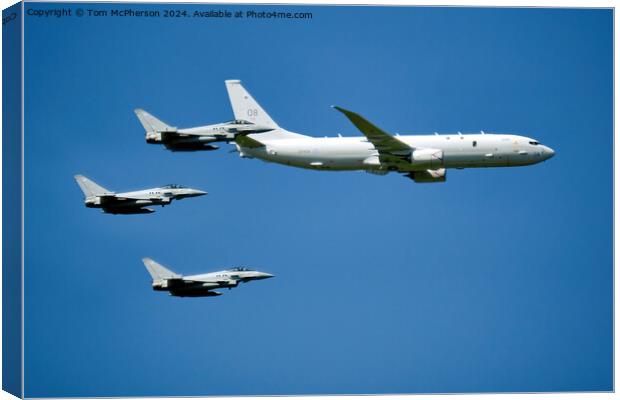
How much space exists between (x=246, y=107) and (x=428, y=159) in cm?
870

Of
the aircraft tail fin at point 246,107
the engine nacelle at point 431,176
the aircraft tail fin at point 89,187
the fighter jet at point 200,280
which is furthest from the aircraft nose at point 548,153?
the aircraft tail fin at point 89,187

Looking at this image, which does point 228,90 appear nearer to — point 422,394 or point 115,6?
point 115,6

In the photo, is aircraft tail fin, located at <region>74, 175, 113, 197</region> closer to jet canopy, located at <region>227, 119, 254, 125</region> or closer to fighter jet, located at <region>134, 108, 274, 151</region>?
fighter jet, located at <region>134, 108, 274, 151</region>

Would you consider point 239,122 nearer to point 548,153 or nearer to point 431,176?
point 431,176

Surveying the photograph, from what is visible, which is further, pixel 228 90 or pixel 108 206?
pixel 228 90

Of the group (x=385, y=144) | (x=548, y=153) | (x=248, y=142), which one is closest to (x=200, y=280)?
(x=248, y=142)

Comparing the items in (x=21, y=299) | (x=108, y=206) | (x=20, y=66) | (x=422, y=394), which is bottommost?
(x=422, y=394)

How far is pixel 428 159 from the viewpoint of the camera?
54.9 meters

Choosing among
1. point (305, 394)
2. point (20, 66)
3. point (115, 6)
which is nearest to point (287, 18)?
point (115, 6)

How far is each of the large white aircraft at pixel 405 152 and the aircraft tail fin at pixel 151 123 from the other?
3.86 m

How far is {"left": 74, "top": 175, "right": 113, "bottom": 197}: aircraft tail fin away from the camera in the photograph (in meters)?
47.6

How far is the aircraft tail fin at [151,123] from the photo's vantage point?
50531 mm

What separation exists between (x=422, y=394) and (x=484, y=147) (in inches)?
566

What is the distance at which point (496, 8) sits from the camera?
45562 millimetres
